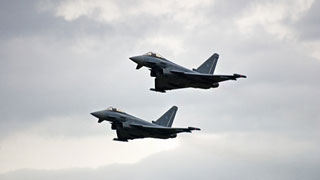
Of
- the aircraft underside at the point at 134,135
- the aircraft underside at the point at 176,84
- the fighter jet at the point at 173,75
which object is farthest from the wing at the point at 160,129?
the fighter jet at the point at 173,75

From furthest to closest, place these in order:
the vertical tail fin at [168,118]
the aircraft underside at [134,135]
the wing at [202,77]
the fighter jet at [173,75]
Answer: the vertical tail fin at [168,118] < the aircraft underside at [134,135] < the fighter jet at [173,75] < the wing at [202,77]

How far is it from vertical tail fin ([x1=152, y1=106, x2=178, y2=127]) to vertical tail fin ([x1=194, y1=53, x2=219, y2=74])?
14.8m

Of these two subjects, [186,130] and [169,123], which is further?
[169,123]

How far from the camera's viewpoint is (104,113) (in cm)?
16012

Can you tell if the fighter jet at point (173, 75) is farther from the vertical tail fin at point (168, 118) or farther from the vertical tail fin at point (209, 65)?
the vertical tail fin at point (168, 118)

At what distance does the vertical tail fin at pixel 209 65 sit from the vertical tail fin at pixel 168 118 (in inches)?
581

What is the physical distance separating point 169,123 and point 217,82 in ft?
66.7

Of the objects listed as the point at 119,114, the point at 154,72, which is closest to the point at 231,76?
the point at 154,72

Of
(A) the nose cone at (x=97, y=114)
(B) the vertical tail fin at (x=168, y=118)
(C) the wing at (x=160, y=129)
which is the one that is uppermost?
(B) the vertical tail fin at (x=168, y=118)

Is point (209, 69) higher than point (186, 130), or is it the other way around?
point (209, 69)

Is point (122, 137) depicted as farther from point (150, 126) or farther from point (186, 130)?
point (186, 130)

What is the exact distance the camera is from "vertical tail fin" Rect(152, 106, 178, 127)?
552 ft

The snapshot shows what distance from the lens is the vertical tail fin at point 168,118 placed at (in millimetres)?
168375

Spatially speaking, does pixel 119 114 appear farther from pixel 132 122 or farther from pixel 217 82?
pixel 217 82
